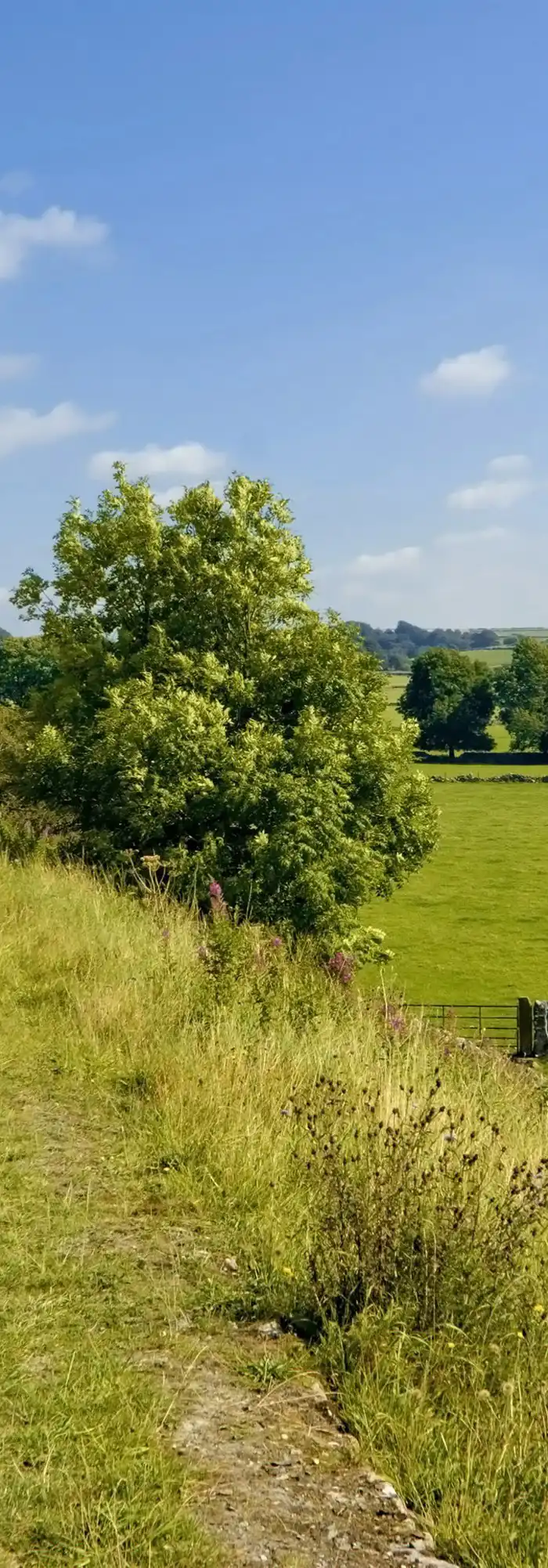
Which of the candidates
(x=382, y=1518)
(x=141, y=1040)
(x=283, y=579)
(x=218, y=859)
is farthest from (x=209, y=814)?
(x=382, y=1518)

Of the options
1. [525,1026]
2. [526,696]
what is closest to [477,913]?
[525,1026]

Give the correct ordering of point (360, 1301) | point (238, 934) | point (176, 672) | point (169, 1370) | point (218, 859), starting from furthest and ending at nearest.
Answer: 1. point (176, 672)
2. point (218, 859)
3. point (238, 934)
4. point (360, 1301)
5. point (169, 1370)

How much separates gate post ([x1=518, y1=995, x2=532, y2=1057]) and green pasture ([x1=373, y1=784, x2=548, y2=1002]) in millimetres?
3287

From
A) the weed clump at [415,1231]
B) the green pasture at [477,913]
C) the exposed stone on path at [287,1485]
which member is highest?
the weed clump at [415,1231]

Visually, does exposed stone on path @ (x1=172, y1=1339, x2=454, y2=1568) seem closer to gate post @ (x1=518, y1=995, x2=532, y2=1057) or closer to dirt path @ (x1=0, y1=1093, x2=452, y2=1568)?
dirt path @ (x1=0, y1=1093, x2=452, y2=1568)

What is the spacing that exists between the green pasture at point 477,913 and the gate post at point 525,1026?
329 centimetres

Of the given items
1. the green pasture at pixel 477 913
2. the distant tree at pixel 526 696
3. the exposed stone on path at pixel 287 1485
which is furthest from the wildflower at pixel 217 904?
the distant tree at pixel 526 696

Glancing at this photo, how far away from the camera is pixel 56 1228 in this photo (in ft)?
16.2

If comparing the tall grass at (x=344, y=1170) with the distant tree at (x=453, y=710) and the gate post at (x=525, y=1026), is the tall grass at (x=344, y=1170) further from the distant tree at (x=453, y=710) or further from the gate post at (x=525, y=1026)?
the distant tree at (x=453, y=710)

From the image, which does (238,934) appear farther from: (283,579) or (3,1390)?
(283,579)

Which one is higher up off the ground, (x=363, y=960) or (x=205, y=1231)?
(x=205, y=1231)

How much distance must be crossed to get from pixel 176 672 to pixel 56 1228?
21.4 meters

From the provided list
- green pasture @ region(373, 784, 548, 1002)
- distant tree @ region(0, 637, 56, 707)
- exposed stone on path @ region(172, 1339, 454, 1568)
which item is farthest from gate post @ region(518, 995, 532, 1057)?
distant tree @ region(0, 637, 56, 707)

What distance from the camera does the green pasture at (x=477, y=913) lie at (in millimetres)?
39062
